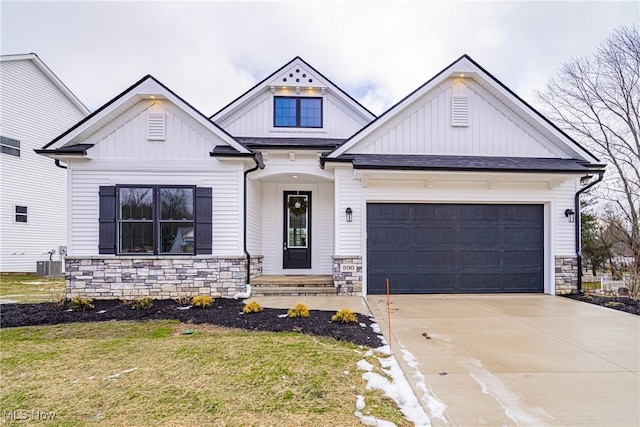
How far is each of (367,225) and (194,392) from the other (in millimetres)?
6114

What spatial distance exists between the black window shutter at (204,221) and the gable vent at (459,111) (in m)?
6.84

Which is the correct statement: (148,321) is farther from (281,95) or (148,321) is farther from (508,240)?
(508,240)

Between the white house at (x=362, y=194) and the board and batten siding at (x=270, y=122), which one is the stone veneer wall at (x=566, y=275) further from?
the board and batten siding at (x=270, y=122)

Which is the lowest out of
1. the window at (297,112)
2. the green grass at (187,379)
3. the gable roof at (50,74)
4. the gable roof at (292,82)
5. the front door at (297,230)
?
the green grass at (187,379)

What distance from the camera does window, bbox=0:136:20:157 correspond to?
13656 mm

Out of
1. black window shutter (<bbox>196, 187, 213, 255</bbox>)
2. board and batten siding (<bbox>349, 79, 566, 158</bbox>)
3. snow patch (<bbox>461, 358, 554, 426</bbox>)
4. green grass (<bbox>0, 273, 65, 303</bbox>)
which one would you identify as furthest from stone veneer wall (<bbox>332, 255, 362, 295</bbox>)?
green grass (<bbox>0, 273, 65, 303</bbox>)

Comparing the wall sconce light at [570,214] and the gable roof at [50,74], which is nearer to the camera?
the wall sconce light at [570,214]

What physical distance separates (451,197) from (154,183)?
7.79 meters

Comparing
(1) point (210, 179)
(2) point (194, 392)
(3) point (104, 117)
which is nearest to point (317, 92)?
(1) point (210, 179)

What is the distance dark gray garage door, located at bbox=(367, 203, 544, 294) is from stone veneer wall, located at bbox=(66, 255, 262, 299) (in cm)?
414

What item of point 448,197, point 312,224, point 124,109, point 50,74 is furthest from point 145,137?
point 50,74

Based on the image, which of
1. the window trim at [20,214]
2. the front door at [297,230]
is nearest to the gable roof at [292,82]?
the front door at [297,230]

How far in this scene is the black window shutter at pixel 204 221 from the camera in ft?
26.7

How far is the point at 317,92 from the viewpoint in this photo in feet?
35.3
